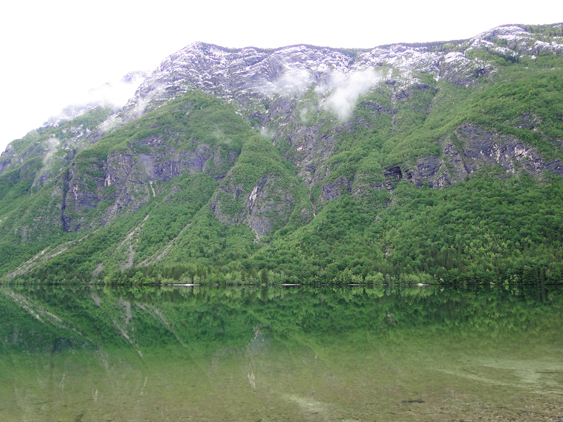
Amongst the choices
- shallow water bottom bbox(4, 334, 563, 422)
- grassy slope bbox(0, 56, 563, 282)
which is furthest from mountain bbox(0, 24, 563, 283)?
shallow water bottom bbox(4, 334, 563, 422)

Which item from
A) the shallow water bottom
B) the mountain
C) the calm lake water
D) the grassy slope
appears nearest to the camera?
the shallow water bottom

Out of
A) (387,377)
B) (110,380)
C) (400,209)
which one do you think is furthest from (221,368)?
(400,209)

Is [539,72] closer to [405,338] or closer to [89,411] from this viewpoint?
[405,338]

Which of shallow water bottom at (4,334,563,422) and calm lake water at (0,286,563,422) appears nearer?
shallow water bottom at (4,334,563,422)

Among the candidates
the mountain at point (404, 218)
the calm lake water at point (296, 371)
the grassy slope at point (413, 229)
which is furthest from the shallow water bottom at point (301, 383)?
the grassy slope at point (413, 229)

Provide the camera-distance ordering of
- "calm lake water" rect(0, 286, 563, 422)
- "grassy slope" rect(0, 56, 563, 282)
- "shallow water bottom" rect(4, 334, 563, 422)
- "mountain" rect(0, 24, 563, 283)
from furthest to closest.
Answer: "mountain" rect(0, 24, 563, 283), "grassy slope" rect(0, 56, 563, 282), "calm lake water" rect(0, 286, 563, 422), "shallow water bottom" rect(4, 334, 563, 422)

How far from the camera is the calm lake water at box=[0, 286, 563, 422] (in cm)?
1537

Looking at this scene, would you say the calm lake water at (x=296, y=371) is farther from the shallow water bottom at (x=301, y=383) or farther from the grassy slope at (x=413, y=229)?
the grassy slope at (x=413, y=229)

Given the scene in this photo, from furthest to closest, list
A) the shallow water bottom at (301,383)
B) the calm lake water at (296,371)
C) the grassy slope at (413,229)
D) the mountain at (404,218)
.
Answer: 1. the mountain at (404,218)
2. the grassy slope at (413,229)
3. the calm lake water at (296,371)
4. the shallow water bottom at (301,383)

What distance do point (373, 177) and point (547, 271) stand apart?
308ft

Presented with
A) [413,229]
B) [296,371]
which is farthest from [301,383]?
[413,229]

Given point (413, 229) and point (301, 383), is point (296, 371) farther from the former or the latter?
point (413, 229)

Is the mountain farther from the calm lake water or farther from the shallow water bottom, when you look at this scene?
the shallow water bottom

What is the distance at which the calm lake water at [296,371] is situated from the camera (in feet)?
50.4
